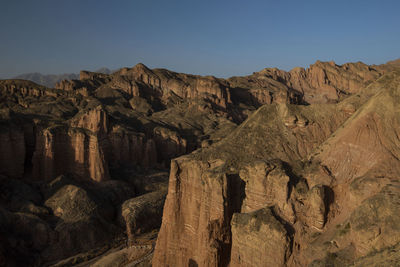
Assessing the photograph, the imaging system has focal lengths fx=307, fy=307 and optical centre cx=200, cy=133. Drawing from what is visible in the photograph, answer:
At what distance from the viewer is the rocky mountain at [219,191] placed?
44.8 ft

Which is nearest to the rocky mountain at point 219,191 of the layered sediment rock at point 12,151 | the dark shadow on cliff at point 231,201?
the dark shadow on cliff at point 231,201

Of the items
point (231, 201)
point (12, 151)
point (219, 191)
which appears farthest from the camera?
point (12, 151)

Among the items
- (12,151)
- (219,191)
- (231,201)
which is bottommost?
(231,201)

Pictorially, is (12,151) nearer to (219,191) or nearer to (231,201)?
(219,191)

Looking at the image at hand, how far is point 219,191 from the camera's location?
17703mm

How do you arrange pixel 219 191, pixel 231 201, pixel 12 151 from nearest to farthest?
pixel 219 191
pixel 231 201
pixel 12 151

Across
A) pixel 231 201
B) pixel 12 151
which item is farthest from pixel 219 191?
pixel 12 151

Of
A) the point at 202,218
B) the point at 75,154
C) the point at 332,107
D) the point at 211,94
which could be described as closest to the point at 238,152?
the point at 202,218

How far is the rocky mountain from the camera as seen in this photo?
13.7 meters

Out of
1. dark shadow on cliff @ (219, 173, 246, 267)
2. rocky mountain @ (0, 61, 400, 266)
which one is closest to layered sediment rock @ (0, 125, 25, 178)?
rocky mountain @ (0, 61, 400, 266)

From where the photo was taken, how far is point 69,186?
47.0 metres

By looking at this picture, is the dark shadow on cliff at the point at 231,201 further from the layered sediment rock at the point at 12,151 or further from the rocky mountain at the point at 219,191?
the layered sediment rock at the point at 12,151

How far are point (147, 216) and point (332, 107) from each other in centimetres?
3163

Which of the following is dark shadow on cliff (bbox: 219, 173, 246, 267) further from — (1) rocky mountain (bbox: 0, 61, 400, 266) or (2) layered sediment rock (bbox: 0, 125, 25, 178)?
(2) layered sediment rock (bbox: 0, 125, 25, 178)
